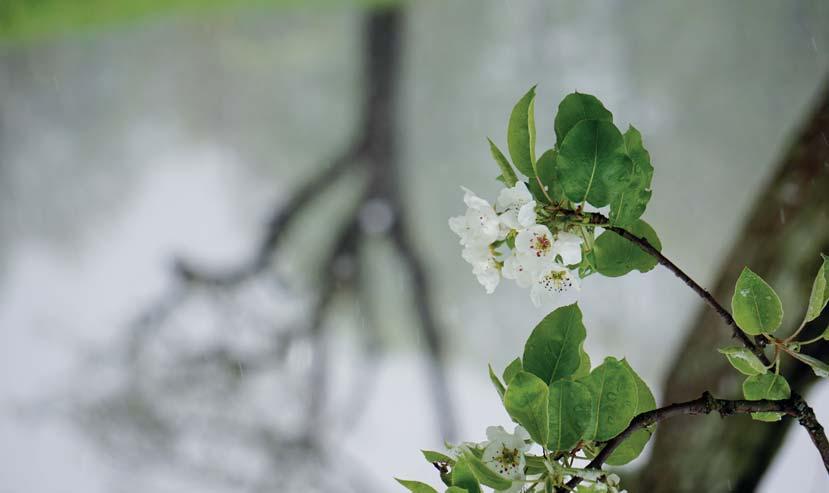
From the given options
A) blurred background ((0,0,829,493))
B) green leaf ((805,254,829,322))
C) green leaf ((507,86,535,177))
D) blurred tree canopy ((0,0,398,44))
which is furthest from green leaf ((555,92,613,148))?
blurred tree canopy ((0,0,398,44))

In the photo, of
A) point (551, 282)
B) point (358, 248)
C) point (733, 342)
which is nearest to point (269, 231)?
point (358, 248)

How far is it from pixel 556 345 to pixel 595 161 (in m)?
0.08

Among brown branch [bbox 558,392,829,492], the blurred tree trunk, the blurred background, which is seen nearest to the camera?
brown branch [bbox 558,392,829,492]

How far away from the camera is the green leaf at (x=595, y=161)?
30 centimetres

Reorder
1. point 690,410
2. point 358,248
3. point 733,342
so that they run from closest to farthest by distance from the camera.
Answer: point 690,410 → point 733,342 → point 358,248

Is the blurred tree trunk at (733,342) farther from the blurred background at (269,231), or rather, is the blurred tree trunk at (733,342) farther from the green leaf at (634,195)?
the green leaf at (634,195)

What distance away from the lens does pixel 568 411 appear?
297 mm

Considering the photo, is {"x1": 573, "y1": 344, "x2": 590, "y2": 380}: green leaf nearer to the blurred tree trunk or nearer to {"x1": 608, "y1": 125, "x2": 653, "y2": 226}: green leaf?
{"x1": 608, "y1": 125, "x2": 653, "y2": 226}: green leaf

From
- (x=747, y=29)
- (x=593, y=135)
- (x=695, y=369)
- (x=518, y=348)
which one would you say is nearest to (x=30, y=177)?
(x=518, y=348)

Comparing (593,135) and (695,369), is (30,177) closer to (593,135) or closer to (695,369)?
(695,369)

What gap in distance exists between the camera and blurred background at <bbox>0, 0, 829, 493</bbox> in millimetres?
1695

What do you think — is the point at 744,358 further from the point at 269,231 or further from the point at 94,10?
the point at 94,10

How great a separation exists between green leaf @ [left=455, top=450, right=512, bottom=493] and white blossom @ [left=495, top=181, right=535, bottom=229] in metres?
0.10

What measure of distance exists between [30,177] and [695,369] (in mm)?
1555
